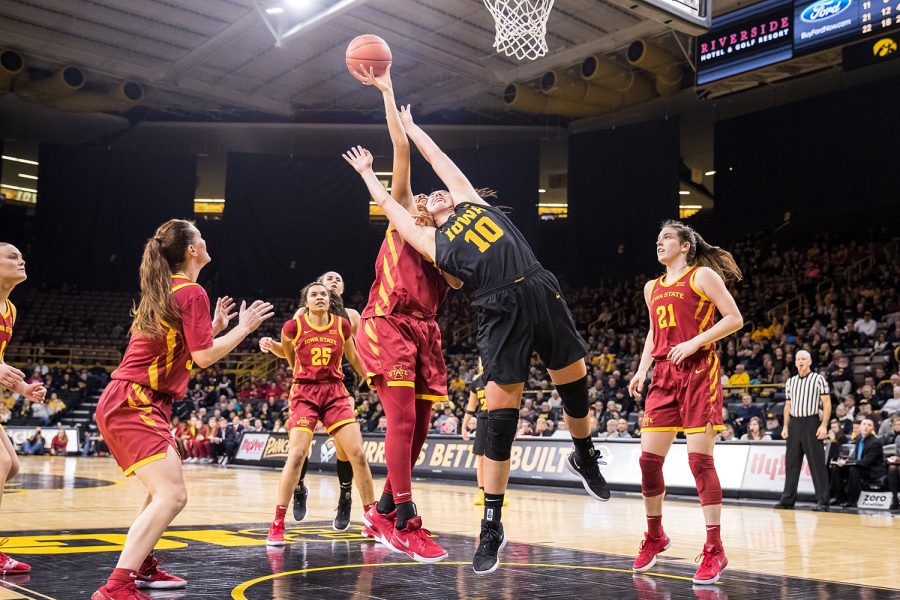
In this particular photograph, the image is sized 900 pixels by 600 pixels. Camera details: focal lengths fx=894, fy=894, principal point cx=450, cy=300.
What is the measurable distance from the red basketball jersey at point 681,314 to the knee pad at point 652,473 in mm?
645


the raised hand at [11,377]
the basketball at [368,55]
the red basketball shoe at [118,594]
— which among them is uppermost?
the basketball at [368,55]

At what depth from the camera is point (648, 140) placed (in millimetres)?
24281

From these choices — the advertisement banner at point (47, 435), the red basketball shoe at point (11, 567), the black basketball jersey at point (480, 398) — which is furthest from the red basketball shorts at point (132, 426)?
the advertisement banner at point (47, 435)

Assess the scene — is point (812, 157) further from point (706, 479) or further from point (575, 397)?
point (575, 397)

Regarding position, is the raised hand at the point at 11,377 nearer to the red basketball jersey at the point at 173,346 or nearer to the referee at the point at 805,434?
the red basketball jersey at the point at 173,346

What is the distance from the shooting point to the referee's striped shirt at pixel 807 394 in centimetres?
1105

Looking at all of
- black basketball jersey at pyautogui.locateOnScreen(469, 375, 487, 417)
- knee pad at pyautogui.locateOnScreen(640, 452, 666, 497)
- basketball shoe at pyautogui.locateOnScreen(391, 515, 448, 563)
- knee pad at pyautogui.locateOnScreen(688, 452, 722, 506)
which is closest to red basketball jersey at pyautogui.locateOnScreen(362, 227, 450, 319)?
basketball shoe at pyautogui.locateOnScreen(391, 515, 448, 563)

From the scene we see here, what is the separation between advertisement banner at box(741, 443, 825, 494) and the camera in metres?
11.9

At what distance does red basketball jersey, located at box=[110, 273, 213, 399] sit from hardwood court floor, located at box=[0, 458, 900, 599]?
108 centimetres

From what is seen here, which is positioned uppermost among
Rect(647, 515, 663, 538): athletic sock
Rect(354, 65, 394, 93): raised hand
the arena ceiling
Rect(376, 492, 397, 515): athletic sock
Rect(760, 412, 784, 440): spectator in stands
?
the arena ceiling

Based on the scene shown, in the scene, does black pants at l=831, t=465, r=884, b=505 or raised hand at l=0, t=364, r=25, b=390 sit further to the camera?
black pants at l=831, t=465, r=884, b=505

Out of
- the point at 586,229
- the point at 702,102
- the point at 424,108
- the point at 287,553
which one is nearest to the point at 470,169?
the point at 424,108

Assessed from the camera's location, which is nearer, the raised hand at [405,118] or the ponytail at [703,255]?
the raised hand at [405,118]

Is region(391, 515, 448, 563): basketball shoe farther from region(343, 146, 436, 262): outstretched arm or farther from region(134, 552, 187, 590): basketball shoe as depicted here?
region(343, 146, 436, 262): outstretched arm
